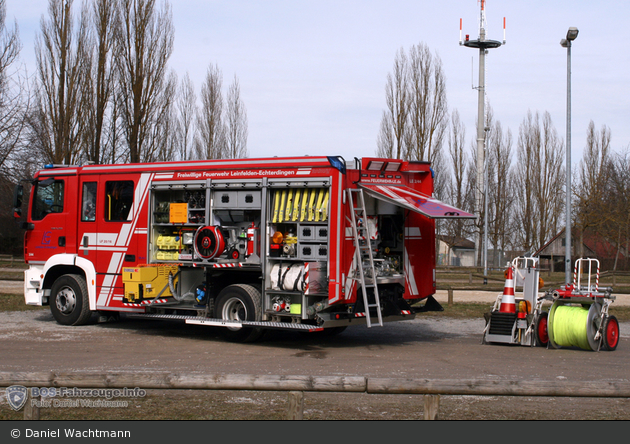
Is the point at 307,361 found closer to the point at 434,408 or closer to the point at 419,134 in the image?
the point at 434,408

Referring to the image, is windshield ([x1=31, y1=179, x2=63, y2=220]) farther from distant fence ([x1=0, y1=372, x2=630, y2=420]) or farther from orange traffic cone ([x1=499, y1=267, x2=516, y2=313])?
distant fence ([x1=0, y1=372, x2=630, y2=420])

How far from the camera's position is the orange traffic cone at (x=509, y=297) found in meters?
11.9

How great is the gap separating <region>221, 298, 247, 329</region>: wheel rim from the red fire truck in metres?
0.03

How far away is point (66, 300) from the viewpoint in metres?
14.1

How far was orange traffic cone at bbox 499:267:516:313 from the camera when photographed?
39.1ft

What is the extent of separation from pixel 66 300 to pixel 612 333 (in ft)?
34.6

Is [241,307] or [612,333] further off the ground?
[241,307]

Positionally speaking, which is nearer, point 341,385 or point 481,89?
point 341,385

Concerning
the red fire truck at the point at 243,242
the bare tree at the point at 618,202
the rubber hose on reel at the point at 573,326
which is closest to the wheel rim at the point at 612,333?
the rubber hose on reel at the point at 573,326

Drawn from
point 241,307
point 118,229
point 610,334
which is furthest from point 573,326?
point 118,229

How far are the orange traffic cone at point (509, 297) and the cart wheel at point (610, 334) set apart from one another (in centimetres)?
153

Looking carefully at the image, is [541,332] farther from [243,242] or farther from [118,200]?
[118,200]

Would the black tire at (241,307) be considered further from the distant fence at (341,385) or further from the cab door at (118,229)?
the distant fence at (341,385)

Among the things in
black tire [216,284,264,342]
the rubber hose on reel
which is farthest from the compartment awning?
black tire [216,284,264,342]
